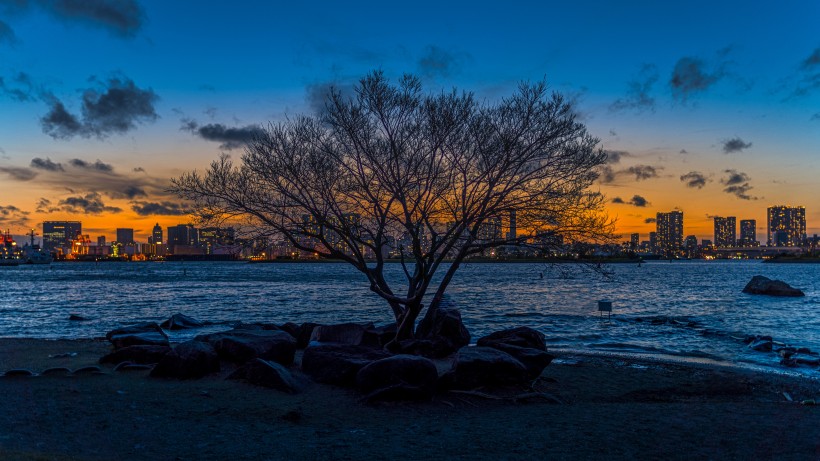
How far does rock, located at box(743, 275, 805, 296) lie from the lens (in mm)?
61062

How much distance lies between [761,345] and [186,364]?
76.9ft

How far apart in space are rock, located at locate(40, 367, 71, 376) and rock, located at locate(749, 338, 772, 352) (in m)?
25.8

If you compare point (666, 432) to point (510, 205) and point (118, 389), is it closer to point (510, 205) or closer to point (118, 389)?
point (510, 205)

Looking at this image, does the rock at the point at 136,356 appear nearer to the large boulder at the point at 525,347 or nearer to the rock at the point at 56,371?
the rock at the point at 56,371

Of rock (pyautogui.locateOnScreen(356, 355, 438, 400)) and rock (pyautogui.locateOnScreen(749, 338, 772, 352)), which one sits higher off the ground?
rock (pyautogui.locateOnScreen(356, 355, 438, 400))

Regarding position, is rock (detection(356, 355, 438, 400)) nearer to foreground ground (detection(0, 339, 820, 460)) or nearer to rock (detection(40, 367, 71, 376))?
foreground ground (detection(0, 339, 820, 460))

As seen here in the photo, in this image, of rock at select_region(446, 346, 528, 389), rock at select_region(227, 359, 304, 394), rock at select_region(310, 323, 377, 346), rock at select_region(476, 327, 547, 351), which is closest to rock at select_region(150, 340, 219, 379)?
rock at select_region(227, 359, 304, 394)

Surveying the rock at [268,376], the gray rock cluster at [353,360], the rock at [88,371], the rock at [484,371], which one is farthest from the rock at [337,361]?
the rock at [88,371]

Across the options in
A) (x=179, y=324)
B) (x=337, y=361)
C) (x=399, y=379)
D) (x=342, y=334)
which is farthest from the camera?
(x=179, y=324)

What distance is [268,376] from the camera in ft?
45.9

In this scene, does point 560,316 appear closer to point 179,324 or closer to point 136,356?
point 179,324

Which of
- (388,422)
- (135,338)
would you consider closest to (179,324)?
(135,338)

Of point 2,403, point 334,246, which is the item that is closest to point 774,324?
point 334,246

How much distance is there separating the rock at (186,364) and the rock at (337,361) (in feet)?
8.14
